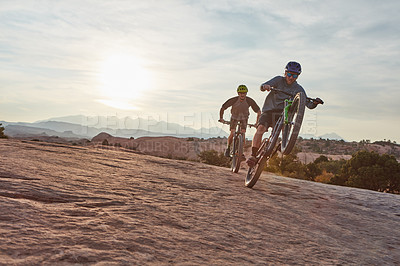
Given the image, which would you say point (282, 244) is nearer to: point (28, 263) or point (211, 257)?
point (211, 257)

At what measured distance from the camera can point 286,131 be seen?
5.75 m

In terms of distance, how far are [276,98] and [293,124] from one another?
1360mm

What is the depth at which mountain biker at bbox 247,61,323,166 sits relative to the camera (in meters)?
6.43

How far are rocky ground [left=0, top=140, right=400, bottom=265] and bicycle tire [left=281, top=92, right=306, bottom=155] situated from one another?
0.97m

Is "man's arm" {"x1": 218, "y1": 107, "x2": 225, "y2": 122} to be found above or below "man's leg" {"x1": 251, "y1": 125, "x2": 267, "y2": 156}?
above

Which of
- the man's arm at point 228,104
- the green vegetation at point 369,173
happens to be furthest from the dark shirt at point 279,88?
the green vegetation at point 369,173

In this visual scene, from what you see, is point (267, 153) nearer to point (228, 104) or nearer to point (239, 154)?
point (239, 154)

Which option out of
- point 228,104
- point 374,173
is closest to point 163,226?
point 228,104

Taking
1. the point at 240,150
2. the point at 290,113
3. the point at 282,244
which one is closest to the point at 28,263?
the point at 282,244

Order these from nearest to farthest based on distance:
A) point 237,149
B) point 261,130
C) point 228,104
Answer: point 261,130 → point 237,149 → point 228,104

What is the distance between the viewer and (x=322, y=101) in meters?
5.79

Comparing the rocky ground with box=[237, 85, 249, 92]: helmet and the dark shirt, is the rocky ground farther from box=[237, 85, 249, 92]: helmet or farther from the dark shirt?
box=[237, 85, 249, 92]: helmet

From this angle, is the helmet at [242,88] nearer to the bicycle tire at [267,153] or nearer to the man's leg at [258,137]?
the man's leg at [258,137]

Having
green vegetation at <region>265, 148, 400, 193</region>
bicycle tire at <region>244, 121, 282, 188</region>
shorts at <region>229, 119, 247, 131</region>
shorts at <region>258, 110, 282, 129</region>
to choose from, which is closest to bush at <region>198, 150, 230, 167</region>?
green vegetation at <region>265, 148, 400, 193</region>
